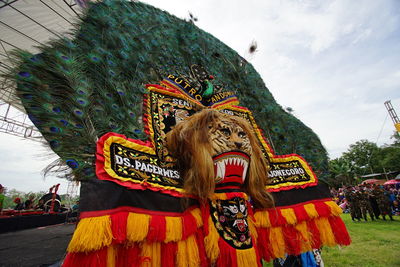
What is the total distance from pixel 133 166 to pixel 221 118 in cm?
97

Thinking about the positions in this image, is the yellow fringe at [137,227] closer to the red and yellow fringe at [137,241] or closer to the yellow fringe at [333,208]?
the red and yellow fringe at [137,241]

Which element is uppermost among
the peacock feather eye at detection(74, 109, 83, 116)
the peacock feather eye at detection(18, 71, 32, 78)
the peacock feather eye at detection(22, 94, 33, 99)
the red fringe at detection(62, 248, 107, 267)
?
the peacock feather eye at detection(18, 71, 32, 78)

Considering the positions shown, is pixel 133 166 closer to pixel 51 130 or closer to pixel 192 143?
pixel 192 143

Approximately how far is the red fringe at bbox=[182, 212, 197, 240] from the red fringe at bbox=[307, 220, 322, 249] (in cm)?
144

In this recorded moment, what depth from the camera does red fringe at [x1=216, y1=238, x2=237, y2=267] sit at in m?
1.43

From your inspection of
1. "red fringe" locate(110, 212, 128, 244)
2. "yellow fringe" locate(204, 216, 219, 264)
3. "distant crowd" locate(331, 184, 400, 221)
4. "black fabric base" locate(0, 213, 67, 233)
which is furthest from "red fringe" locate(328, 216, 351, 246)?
"distant crowd" locate(331, 184, 400, 221)

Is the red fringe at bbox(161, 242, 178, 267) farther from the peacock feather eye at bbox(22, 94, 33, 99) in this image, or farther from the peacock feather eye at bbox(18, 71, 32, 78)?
the peacock feather eye at bbox(18, 71, 32, 78)

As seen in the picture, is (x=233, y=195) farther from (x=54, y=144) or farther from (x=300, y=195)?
(x=54, y=144)

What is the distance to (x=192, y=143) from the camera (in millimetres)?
1771

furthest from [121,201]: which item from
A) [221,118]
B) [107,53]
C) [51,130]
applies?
[107,53]

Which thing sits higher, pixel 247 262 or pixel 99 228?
pixel 99 228

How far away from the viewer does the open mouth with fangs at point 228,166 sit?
1.70 meters

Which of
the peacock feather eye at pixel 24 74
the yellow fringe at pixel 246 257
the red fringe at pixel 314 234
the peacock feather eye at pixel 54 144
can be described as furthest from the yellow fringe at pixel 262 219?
the peacock feather eye at pixel 24 74

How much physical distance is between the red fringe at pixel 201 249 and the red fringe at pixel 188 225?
0.25 feet
